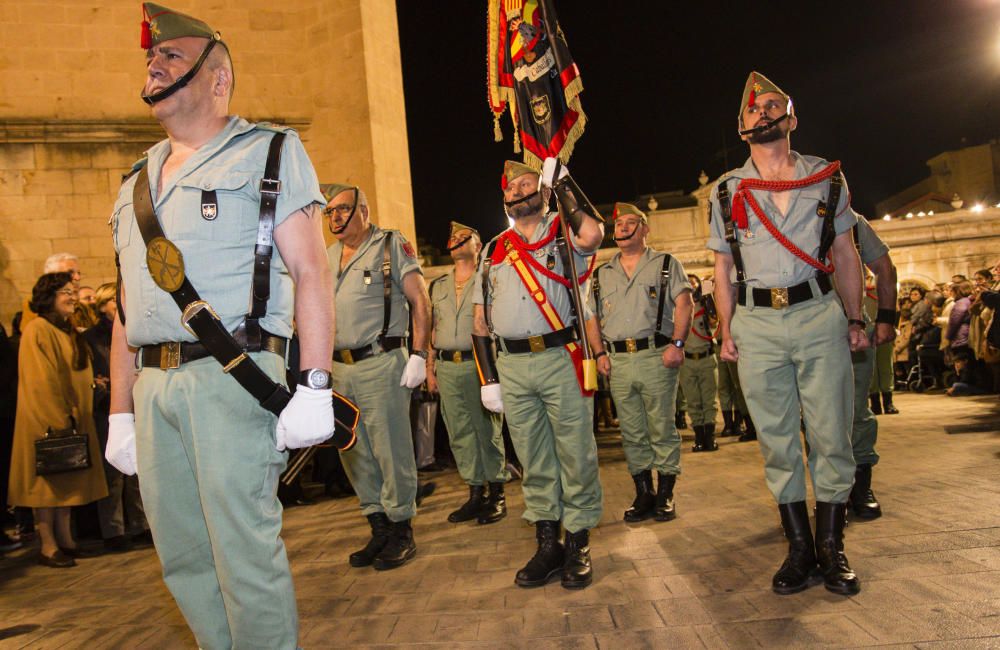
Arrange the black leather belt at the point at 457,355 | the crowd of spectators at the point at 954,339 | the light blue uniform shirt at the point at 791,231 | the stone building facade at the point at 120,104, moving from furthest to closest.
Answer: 1. the crowd of spectators at the point at 954,339
2. the stone building facade at the point at 120,104
3. the black leather belt at the point at 457,355
4. the light blue uniform shirt at the point at 791,231

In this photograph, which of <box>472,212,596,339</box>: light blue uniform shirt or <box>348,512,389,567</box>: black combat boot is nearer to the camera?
<box>472,212,596,339</box>: light blue uniform shirt

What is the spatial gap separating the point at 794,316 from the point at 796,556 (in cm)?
120

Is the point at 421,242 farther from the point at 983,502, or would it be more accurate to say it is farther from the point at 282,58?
the point at 983,502

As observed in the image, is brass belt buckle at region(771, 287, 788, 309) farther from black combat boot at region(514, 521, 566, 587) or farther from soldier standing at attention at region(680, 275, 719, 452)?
soldier standing at attention at region(680, 275, 719, 452)

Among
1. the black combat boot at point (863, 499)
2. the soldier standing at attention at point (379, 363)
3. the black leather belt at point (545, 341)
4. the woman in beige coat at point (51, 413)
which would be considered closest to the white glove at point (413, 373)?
the soldier standing at attention at point (379, 363)

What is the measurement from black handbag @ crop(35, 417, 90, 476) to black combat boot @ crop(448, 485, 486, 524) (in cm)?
285

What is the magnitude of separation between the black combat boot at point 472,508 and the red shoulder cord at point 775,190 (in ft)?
11.2

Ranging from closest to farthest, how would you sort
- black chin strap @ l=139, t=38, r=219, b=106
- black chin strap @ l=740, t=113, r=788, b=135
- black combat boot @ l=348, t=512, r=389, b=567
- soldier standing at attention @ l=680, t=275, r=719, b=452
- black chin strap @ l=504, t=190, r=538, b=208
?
black chin strap @ l=139, t=38, r=219, b=106
black chin strap @ l=740, t=113, r=788, b=135
black chin strap @ l=504, t=190, r=538, b=208
black combat boot @ l=348, t=512, r=389, b=567
soldier standing at attention @ l=680, t=275, r=719, b=452

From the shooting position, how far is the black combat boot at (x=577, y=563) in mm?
3930

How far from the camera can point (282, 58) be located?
1020 cm

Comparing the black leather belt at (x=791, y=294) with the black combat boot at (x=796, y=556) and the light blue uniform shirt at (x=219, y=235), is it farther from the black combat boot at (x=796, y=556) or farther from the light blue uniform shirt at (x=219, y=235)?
the light blue uniform shirt at (x=219, y=235)

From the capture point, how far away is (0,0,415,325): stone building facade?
901cm

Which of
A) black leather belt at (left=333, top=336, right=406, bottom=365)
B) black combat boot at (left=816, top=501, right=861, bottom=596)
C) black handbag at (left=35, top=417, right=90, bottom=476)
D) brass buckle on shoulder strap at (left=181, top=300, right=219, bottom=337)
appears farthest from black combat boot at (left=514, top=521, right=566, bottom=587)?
black handbag at (left=35, top=417, right=90, bottom=476)

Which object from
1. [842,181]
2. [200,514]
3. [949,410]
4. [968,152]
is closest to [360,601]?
[200,514]
